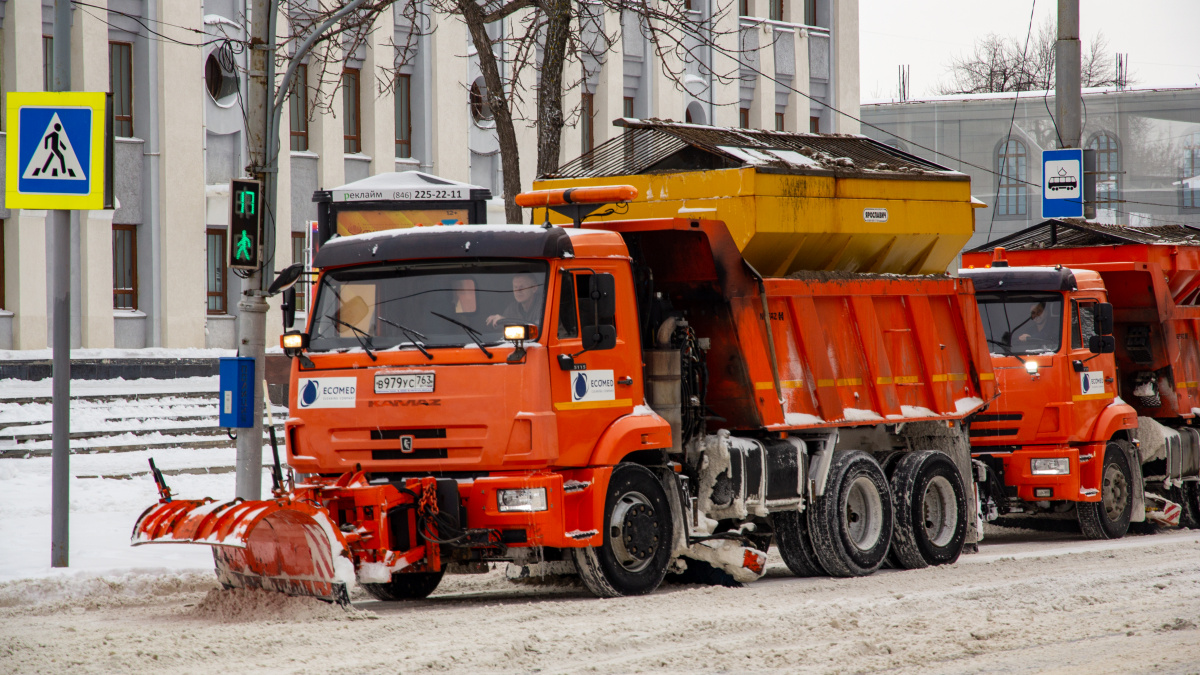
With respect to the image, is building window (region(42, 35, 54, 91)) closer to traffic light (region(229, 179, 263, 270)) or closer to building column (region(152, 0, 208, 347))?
building column (region(152, 0, 208, 347))

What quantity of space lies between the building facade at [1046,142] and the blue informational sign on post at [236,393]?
1715 inches

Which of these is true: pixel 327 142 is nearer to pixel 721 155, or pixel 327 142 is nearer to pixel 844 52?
pixel 844 52

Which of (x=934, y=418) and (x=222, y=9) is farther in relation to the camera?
(x=222, y=9)

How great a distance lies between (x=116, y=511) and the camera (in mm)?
14695

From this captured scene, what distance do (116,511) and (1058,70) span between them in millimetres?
13257

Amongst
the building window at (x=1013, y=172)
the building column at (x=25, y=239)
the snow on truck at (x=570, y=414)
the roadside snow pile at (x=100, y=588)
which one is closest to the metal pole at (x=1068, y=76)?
the snow on truck at (x=570, y=414)

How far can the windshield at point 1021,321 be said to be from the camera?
1519cm

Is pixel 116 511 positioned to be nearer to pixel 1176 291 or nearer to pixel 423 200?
pixel 423 200

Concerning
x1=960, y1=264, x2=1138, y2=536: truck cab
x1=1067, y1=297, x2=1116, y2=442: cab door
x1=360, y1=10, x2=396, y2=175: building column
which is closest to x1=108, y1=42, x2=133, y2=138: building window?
x1=360, y1=10, x2=396, y2=175: building column

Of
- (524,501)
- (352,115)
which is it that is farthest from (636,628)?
(352,115)

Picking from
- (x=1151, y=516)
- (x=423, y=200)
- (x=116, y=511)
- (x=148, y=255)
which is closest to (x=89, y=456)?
(x=116, y=511)

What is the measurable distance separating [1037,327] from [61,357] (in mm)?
9570

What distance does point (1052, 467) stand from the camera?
14.9m

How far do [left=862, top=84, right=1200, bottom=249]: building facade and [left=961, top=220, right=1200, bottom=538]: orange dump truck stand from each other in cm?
3673
